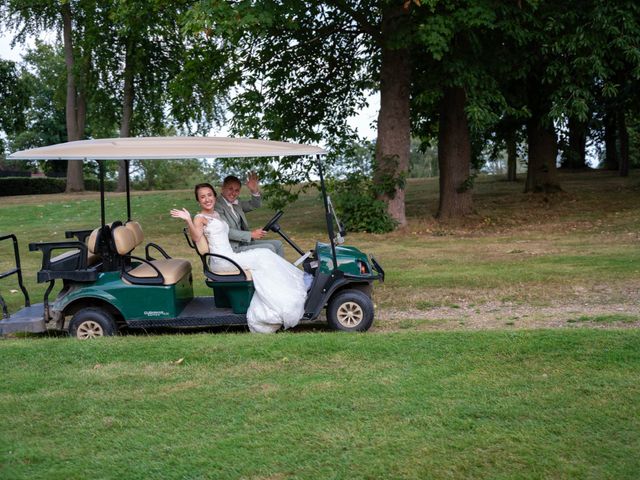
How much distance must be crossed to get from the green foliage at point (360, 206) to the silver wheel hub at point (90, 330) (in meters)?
10.3

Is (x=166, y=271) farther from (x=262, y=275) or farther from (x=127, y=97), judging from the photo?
(x=127, y=97)

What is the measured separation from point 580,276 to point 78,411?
7369 millimetres

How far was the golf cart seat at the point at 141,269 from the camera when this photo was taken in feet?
25.8

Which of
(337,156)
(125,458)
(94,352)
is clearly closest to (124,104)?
(337,156)

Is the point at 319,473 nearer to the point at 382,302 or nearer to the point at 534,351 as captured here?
the point at 534,351

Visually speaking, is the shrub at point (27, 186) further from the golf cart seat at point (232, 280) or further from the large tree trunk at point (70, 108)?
the golf cart seat at point (232, 280)

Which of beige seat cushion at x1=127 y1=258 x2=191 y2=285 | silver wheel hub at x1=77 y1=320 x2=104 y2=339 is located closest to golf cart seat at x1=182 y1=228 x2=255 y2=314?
beige seat cushion at x1=127 y1=258 x2=191 y2=285

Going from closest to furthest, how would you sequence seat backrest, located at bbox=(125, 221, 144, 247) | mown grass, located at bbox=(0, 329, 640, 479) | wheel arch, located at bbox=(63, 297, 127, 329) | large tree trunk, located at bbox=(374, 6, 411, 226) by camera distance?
mown grass, located at bbox=(0, 329, 640, 479)
wheel arch, located at bbox=(63, 297, 127, 329)
seat backrest, located at bbox=(125, 221, 144, 247)
large tree trunk, located at bbox=(374, 6, 411, 226)

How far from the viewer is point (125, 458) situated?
4.68 m

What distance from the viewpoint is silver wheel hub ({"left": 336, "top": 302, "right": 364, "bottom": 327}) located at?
7.98 metres

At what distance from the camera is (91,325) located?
7828 millimetres

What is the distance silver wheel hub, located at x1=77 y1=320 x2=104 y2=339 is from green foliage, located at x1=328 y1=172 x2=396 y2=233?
1031 cm

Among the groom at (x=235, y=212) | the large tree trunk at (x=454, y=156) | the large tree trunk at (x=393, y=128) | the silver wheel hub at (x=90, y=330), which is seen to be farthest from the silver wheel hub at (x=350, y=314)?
the large tree trunk at (x=454, y=156)

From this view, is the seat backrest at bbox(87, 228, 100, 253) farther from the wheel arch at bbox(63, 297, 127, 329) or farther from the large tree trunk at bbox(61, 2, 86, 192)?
the large tree trunk at bbox(61, 2, 86, 192)
